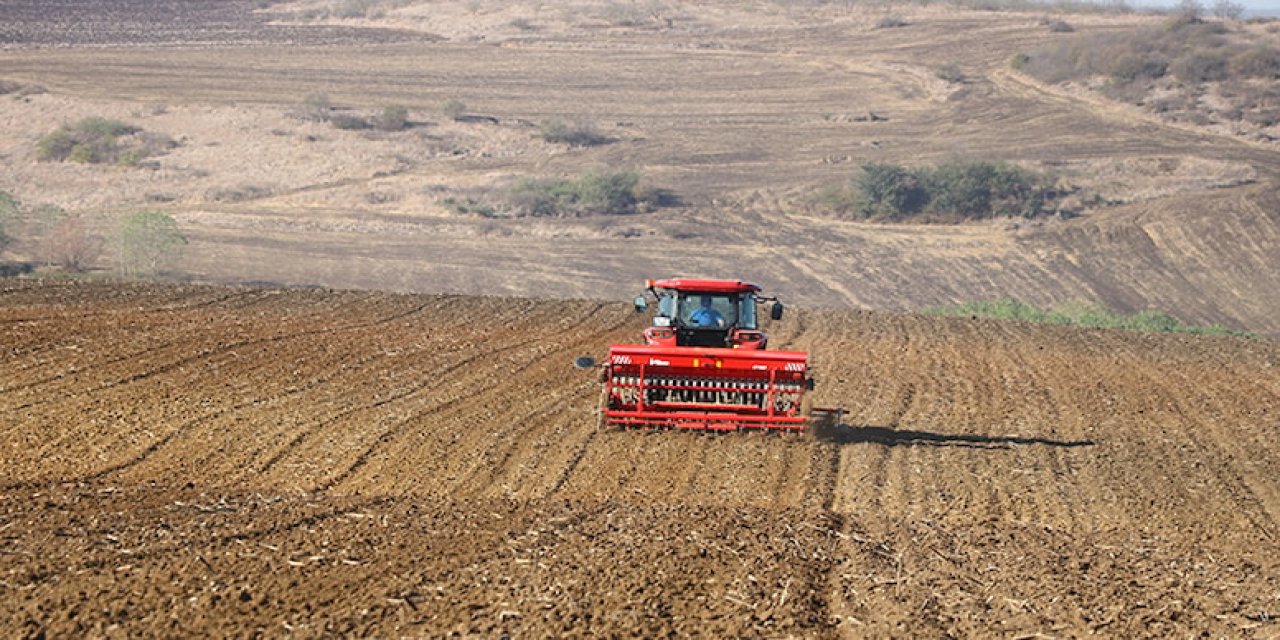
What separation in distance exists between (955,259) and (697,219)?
9.77 meters

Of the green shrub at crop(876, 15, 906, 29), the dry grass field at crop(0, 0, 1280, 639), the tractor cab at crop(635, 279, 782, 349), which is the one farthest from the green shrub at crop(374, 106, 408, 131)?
the tractor cab at crop(635, 279, 782, 349)

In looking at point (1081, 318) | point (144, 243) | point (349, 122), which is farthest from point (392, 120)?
point (1081, 318)

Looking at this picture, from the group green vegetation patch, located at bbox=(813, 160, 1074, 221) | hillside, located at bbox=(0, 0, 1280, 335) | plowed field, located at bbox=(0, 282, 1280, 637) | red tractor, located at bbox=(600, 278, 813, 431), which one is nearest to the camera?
plowed field, located at bbox=(0, 282, 1280, 637)

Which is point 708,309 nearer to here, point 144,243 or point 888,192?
point 144,243

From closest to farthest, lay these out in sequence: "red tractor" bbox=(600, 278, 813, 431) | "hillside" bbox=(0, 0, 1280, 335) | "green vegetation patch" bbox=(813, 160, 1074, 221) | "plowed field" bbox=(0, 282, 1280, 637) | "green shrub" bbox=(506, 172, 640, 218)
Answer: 1. "plowed field" bbox=(0, 282, 1280, 637)
2. "red tractor" bbox=(600, 278, 813, 431)
3. "hillside" bbox=(0, 0, 1280, 335)
4. "green shrub" bbox=(506, 172, 640, 218)
5. "green vegetation patch" bbox=(813, 160, 1074, 221)

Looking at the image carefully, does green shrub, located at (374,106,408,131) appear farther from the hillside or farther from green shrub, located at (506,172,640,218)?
green shrub, located at (506,172,640,218)

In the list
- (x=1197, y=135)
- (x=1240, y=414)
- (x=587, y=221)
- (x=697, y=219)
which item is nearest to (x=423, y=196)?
(x=587, y=221)

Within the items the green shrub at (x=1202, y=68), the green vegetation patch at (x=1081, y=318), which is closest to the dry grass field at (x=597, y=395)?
the green shrub at (x=1202, y=68)

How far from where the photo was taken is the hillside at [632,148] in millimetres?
51375

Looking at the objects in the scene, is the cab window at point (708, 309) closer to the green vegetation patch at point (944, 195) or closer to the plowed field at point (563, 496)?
the plowed field at point (563, 496)

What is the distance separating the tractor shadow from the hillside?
1133 inches

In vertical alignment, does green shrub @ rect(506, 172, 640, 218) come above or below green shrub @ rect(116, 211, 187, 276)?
below

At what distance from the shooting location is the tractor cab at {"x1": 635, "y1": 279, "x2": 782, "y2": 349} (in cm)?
1817

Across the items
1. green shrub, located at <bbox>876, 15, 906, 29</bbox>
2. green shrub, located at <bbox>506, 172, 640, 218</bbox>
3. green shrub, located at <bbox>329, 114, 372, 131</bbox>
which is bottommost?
green shrub, located at <bbox>506, 172, 640, 218</bbox>
